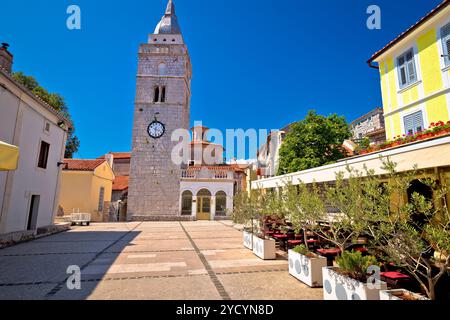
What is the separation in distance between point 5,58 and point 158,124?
47.9 feet

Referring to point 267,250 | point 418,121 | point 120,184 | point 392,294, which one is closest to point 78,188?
point 120,184

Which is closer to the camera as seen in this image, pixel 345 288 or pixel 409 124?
pixel 345 288

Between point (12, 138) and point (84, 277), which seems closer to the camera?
point (84, 277)

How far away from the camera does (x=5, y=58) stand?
Answer: 13062 mm

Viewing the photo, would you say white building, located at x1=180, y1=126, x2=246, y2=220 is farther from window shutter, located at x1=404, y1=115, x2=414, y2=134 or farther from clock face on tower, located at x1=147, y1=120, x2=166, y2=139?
window shutter, located at x1=404, y1=115, x2=414, y2=134

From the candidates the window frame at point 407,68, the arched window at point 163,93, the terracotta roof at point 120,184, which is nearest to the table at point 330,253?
the window frame at point 407,68

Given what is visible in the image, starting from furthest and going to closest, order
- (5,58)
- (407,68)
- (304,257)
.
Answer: (5,58) → (407,68) → (304,257)

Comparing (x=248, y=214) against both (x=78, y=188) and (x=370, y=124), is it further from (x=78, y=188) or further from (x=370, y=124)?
(x=370, y=124)

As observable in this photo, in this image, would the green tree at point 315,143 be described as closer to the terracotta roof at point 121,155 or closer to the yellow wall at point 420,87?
the yellow wall at point 420,87

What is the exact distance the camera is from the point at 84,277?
6188 millimetres
